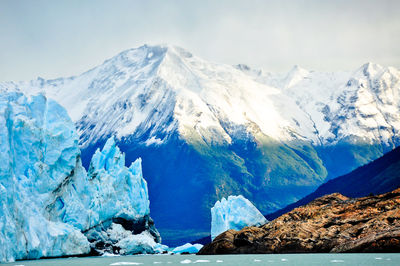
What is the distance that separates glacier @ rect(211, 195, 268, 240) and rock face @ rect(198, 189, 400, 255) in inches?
881

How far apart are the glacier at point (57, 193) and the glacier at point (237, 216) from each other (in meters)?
15.5

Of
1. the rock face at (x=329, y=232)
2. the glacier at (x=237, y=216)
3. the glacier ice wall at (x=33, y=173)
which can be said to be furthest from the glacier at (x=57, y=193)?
the rock face at (x=329, y=232)

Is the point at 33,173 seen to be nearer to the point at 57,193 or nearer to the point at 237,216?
the point at 57,193

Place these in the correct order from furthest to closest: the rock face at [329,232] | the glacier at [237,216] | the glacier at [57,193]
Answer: the glacier at [237,216] → the rock face at [329,232] → the glacier at [57,193]

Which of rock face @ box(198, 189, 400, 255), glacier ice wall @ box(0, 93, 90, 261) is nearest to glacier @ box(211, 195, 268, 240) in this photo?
rock face @ box(198, 189, 400, 255)

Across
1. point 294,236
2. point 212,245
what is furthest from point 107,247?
point 294,236

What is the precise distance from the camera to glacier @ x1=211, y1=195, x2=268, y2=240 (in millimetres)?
139500

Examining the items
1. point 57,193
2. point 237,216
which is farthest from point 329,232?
point 57,193

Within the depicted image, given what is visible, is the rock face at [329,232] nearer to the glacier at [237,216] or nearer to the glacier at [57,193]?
the glacier at [237,216]

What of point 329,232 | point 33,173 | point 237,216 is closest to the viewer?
point 33,173

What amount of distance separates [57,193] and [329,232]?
47.6m

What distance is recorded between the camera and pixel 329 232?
99500 millimetres

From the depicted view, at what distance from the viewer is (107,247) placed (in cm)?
12412

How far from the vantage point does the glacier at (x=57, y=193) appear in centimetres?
8675
